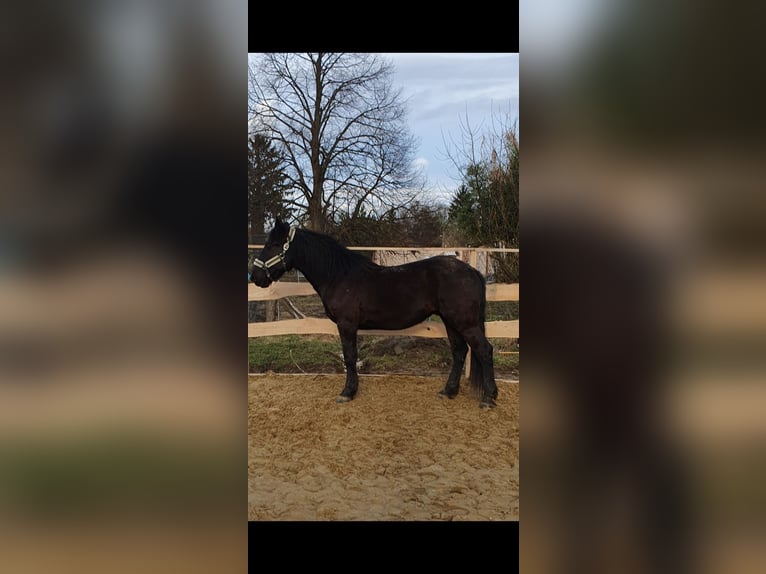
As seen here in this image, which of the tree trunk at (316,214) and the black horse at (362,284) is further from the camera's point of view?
the tree trunk at (316,214)

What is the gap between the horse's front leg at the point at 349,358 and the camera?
3.90 meters

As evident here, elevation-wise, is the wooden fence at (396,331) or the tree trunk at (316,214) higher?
the tree trunk at (316,214)

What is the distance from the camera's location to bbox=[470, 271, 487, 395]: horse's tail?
3.79 m

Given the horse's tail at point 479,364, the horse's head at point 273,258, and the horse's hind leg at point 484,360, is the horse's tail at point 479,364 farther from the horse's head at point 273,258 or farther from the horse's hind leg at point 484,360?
the horse's head at point 273,258
